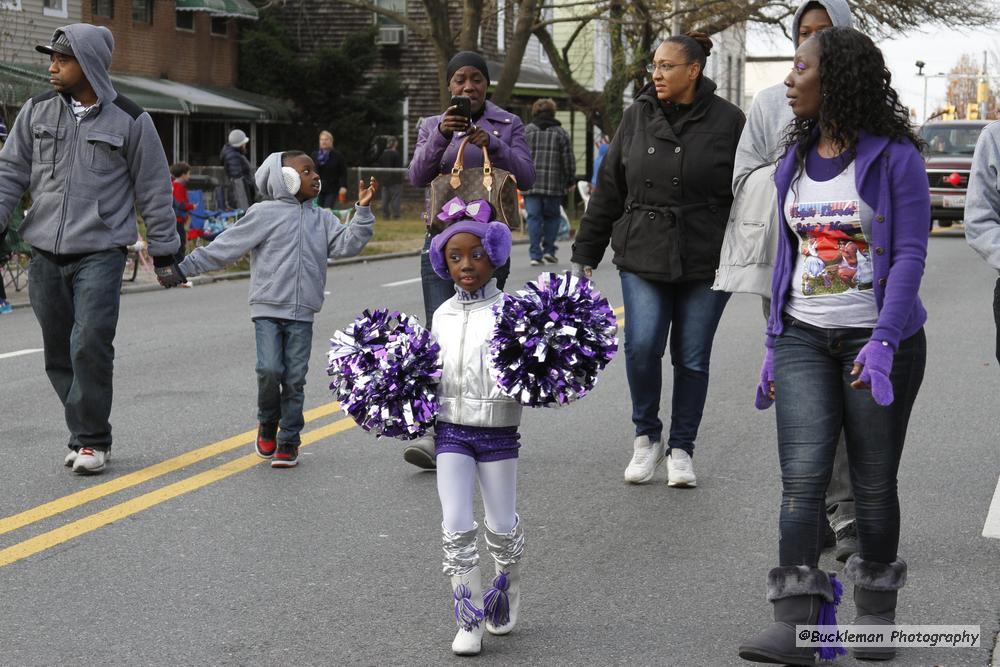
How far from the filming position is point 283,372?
7.41 meters

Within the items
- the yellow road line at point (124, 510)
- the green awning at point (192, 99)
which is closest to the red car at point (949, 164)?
the green awning at point (192, 99)

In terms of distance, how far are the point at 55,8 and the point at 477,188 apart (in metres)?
27.3

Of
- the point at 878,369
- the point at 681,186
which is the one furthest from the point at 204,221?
the point at 878,369

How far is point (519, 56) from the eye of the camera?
28.0 metres

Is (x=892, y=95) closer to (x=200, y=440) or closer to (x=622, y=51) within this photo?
(x=200, y=440)

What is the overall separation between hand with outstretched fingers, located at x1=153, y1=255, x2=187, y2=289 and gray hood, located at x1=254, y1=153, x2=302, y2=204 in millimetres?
563

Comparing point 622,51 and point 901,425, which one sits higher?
point 622,51

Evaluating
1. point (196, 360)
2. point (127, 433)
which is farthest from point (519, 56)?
point (127, 433)

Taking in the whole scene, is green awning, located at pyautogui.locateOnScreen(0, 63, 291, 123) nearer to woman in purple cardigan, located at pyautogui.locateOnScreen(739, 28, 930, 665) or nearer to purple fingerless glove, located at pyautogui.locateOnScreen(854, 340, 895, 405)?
woman in purple cardigan, located at pyautogui.locateOnScreen(739, 28, 930, 665)

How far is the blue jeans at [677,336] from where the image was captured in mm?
6797

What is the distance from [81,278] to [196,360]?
424 centimetres

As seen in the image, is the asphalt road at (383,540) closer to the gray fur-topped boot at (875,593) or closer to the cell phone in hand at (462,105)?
the gray fur-topped boot at (875,593)

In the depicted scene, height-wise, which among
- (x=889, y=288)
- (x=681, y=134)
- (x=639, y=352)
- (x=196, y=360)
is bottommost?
(x=196, y=360)

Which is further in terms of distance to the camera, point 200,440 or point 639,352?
point 200,440
